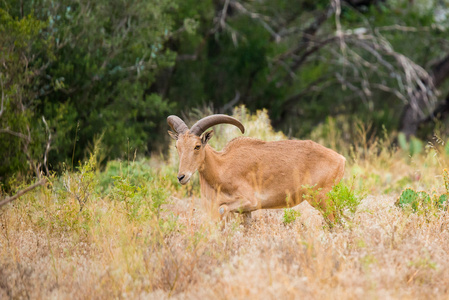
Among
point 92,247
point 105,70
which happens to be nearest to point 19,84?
point 105,70

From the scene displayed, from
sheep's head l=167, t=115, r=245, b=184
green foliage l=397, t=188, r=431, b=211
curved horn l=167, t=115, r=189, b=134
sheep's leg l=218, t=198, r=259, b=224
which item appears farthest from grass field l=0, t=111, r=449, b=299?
curved horn l=167, t=115, r=189, b=134

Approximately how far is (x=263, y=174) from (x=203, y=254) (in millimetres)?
2025

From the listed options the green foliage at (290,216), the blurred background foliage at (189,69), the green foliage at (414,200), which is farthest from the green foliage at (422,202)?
the blurred background foliage at (189,69)

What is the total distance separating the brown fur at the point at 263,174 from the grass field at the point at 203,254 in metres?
0.32

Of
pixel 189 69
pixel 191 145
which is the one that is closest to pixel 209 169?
pixel 191 145

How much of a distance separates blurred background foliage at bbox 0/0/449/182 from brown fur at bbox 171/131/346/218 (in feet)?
7.90

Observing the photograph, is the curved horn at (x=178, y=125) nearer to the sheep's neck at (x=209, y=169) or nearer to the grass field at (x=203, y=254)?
the sheep's neck at (x=209, y=169)

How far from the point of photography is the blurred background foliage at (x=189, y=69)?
987 cm

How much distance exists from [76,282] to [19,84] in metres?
5.69

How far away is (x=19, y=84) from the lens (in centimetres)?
934

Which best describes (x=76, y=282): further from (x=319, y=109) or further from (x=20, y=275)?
(x=319, y=109)

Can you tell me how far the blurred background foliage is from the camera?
987 cm

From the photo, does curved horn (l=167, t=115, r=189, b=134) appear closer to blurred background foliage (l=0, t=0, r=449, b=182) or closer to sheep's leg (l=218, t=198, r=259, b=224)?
sheep's leg (l=218, t=198, r=259, b=224)

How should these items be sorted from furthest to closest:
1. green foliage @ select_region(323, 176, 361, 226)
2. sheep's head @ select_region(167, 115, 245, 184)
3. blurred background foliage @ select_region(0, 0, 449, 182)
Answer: blurred background foliage @ select_region(0, 0, 449, 182)
sheep's head @ select_region(167, 115, 245, 184)
green foliage @ select_region(323, 176, 361, 226)
